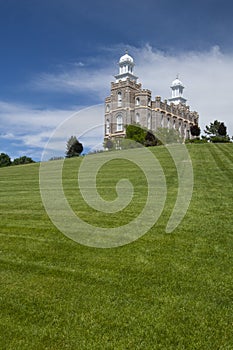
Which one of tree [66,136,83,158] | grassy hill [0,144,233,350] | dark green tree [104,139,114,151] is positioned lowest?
grassy hill [0,144,233,350]

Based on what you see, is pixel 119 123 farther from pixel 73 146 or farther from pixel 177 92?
pixel 73 146

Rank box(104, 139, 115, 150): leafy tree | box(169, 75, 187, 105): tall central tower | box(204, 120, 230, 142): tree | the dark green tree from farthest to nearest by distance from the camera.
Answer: box(169, 75, 187, 105): tall central tower → box(204, 120, 230, 142): tree → box(104, 139, 115, 150): leafy tree → the dark green tree

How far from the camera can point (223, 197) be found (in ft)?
39.0

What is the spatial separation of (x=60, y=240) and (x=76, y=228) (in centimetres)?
97

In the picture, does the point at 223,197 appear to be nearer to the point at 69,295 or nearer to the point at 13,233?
the point at 13,233

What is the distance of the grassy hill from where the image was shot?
406 centimetres

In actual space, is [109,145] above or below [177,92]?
below

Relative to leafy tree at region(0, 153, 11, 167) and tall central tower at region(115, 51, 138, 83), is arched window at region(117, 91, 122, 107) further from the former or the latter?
leafy tree at region(0, 153, 11, 167)

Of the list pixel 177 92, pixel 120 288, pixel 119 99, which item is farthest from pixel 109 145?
pixel 177 92

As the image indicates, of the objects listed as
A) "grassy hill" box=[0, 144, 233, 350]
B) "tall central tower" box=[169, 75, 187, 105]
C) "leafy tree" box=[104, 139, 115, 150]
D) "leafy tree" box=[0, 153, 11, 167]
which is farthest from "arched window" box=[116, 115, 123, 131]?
"grassy hill" box=[0, 144, 233, 350]

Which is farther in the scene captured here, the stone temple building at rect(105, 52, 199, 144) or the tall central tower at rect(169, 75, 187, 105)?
the tall central tower at rect(169, 75, 187, 105)

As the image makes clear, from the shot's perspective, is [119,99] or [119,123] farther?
[119,99]

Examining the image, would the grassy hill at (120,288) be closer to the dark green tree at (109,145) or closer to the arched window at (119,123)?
the dark green tree at (109,145)

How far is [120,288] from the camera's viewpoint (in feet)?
17.4
